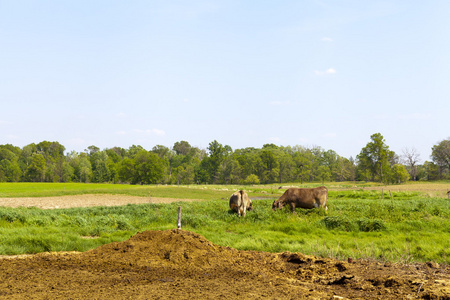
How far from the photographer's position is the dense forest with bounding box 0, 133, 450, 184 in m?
103

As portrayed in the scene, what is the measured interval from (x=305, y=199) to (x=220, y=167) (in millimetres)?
103524

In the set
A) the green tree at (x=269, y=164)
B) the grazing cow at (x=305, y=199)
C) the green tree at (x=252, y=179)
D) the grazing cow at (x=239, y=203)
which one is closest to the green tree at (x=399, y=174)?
the green tree at (x=269, y=164)

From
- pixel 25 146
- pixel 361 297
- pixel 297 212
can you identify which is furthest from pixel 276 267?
pixel 25 146

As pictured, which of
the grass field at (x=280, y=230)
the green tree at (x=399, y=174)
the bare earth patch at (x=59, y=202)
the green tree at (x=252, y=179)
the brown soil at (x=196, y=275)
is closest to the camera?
the brown soil at (x=196, y=275)

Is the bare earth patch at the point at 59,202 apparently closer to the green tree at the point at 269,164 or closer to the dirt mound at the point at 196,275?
the dirt mound at the point at 196,275

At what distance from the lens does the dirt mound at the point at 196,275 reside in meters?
6.57

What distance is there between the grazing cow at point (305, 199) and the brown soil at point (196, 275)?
12.1 metres

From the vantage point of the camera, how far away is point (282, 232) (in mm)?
16031

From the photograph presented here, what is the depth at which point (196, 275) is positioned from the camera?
26.6 ft

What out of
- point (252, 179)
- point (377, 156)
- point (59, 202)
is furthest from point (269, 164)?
point (59, 202)

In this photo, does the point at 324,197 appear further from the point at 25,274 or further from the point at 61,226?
the point at 25,274

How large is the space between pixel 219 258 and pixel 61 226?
10.5m

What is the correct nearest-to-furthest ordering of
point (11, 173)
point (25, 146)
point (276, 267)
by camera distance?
point (276, 267) → point (11, 173) → point (25, 146)

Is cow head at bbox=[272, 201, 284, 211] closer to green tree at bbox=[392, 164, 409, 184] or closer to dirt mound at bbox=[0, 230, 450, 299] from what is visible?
dirt mound at bbox=[0, 230, 450, 299]
